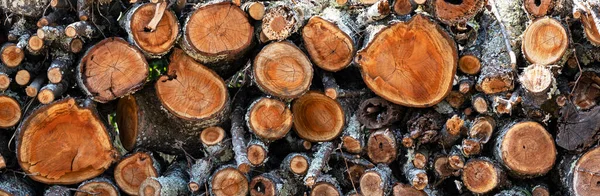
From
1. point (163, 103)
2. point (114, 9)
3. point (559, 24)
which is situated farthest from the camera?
point (114, 9)

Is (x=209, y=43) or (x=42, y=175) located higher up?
(x=209, y=43)

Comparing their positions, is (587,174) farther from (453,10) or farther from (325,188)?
(325,188)

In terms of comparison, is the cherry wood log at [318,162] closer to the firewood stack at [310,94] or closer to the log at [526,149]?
the firewood stack at [310,94]

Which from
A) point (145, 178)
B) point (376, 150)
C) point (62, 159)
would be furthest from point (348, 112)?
point (62, 159)

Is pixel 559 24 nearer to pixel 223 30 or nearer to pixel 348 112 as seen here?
pixel 348 112

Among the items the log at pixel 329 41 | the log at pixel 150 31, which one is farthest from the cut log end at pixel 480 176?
the log at pixel 150 31
